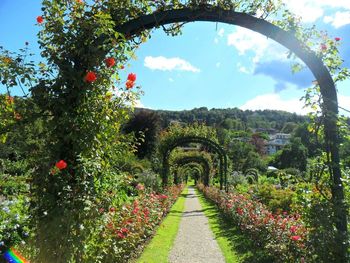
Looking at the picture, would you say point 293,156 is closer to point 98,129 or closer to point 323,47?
point 323,47

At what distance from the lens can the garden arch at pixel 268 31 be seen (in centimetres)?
434

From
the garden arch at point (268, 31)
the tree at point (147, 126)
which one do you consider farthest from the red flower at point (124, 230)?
the tree at point (147, 126)

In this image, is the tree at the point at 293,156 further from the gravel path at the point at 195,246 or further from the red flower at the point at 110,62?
the red flower at the point at 110,62

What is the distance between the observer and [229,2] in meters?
4.41

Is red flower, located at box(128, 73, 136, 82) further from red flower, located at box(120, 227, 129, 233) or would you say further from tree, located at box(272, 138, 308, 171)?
tree, located at box(272, 138, 308, 171)

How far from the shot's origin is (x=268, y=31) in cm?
443

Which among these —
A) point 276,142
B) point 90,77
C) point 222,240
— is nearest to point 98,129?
point 90,77

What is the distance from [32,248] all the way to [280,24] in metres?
3.49

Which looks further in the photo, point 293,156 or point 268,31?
point 293,156

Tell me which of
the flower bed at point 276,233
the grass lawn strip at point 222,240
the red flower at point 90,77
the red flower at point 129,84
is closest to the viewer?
the red flower at point 90,77

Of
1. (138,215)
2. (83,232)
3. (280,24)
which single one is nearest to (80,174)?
(83,232)

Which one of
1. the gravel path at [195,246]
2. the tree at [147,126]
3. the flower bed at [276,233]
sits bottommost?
the gravel path at [195,246]

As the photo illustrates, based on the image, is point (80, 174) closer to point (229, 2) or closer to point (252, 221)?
point (229, 2)

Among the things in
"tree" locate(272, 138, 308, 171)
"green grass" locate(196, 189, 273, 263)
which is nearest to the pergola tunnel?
"green grass" locate(196, 189, 273, 263)
